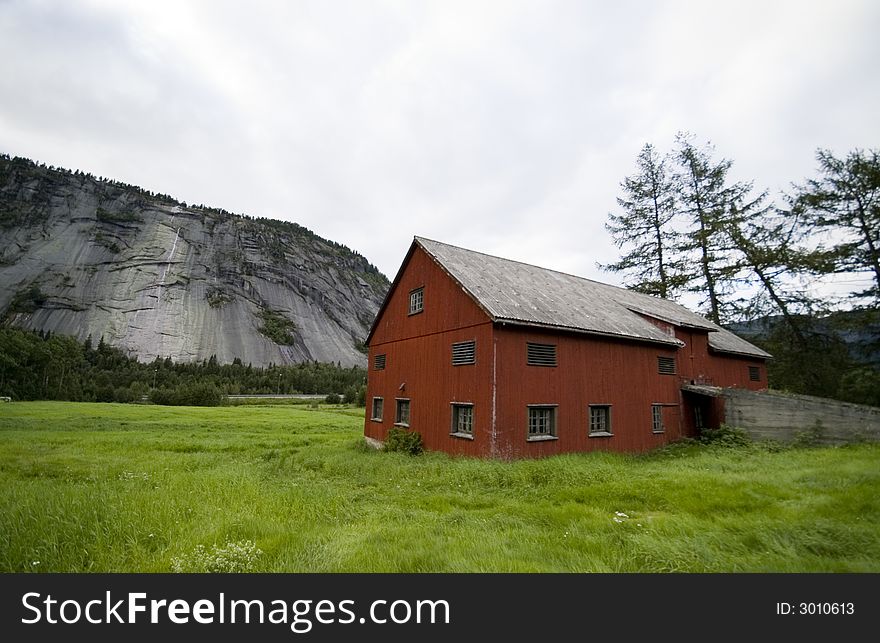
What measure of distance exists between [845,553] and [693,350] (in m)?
17.8

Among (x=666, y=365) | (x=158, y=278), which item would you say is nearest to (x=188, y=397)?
(x=666, y=365)

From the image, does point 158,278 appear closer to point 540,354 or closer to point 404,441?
point 404,441

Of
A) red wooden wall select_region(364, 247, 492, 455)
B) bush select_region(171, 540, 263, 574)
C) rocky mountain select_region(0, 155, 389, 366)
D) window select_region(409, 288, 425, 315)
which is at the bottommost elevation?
bush select_region(171, 540, 263, 574)

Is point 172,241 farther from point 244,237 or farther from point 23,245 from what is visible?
point 23,245

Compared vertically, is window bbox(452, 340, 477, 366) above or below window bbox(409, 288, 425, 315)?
below

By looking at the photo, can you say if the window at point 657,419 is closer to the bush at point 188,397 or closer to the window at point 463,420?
the window at point 463,420

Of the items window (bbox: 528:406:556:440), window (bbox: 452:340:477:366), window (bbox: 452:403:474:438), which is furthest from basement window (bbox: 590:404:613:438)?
window (bbox: 452:340:477:366)

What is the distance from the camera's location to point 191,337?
357 feet

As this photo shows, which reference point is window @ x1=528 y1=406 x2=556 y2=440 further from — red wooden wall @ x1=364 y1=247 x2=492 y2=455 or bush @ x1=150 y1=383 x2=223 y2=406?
bush @ x1=150 y1=383 x2=223 y2=406

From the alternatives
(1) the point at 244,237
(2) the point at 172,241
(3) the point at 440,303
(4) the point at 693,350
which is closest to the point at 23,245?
(2) the point at 172,241

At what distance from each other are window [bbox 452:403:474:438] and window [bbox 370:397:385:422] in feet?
19.4

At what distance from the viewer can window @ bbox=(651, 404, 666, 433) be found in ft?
59.9

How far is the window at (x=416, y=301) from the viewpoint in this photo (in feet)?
61.1

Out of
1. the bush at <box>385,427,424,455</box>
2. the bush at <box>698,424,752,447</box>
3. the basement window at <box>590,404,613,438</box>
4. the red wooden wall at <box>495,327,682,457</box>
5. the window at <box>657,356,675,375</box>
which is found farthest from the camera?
the window at <box>657,356,675,375</box>
